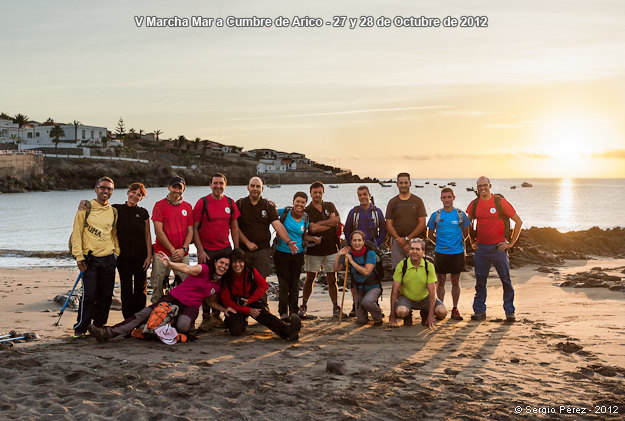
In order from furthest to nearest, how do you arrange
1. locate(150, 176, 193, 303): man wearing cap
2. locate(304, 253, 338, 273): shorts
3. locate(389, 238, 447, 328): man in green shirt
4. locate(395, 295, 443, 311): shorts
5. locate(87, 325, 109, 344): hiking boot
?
locate(304, 253, 338, 273): shorts → locate(395, 295, 443, 311): shorts → locate(389, 238, 447, 328): man in green shirt → locate(150, 176, 193, 303): man wearing cap → locate(87, 325, 109, 344): hiking boot

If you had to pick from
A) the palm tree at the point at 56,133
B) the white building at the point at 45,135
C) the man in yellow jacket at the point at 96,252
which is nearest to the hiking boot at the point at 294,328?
the man in yellow jacket at the point at 96,252

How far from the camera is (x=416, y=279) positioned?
24.9 ft

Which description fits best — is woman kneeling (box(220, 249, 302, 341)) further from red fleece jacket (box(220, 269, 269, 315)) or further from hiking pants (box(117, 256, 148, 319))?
hiking pants (box(117, 256, 148, 319))

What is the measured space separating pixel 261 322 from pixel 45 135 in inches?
4661

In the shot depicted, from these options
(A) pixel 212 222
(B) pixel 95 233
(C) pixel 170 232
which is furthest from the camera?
(A) pixel 212 222

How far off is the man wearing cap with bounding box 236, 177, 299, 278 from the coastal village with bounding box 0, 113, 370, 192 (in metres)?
80.6

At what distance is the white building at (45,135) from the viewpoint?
10725 centimetres

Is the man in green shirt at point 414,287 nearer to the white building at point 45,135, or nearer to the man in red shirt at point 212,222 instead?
the man in red shirt at point 212,222

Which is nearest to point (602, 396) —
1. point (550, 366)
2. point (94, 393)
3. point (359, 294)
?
point (550, 366)

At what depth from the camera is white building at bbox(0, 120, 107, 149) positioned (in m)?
107

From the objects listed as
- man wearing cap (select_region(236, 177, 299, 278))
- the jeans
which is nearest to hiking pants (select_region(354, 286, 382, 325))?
man wearing cap (select_region(236, 177, 299, 278))

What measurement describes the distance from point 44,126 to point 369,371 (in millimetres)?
121670

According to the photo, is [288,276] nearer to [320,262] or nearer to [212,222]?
[320,262]

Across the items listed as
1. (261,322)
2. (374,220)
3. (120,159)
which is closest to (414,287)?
(374,220)
